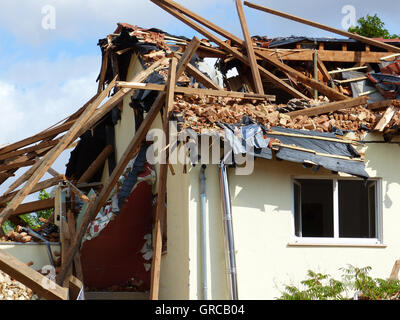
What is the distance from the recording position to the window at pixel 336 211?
12.1 metres

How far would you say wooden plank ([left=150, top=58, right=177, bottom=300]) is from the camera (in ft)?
37.8

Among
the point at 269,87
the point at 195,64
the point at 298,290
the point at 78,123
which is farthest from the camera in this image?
the point at 269,87

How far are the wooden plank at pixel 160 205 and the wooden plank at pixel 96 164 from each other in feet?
21.5

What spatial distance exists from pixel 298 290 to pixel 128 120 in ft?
23.2

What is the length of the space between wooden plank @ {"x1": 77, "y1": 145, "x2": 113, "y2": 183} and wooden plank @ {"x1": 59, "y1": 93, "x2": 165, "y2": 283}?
4616mm

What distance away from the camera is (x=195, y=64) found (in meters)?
15.3

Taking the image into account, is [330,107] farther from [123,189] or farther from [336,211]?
[123,189]

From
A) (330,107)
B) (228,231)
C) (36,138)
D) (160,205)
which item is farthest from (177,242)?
(36,138)

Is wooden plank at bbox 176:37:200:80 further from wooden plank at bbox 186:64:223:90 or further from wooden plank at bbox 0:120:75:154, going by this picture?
wooden plank at bbox 0:120:75:154

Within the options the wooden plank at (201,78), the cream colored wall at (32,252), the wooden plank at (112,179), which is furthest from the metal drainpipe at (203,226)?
the cream colored wall at (32,252)

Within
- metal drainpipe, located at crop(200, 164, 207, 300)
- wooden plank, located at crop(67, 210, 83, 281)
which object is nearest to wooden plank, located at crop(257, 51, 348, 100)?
metal drainpipe, located at crop(200, 164, 207, 300)
